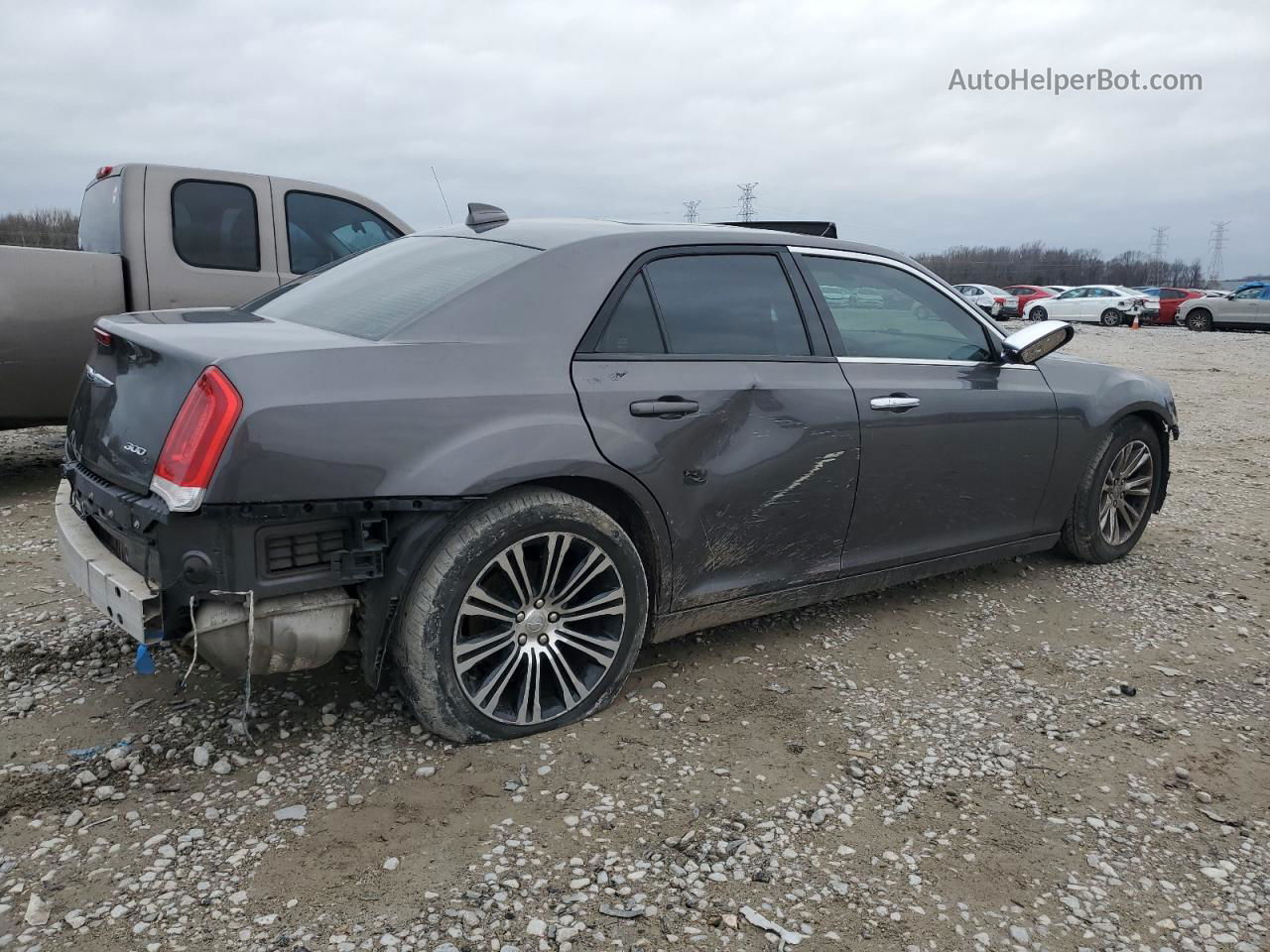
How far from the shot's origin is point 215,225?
20.6 feet

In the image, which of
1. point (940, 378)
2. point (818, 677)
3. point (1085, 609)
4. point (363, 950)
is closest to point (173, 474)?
point (363, 950)

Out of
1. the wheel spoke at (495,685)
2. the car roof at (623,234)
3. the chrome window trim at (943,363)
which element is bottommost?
the wheel spoke at (495,685)

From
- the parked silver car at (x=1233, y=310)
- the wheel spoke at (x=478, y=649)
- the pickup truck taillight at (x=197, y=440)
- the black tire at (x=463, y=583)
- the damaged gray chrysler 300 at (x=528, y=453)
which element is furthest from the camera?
the parked silver car at (x=1233, y=310)

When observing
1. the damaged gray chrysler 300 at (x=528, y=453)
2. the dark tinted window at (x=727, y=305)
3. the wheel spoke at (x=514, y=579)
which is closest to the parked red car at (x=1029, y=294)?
the damaged gray chrysler 300 at (x=528, y=453)

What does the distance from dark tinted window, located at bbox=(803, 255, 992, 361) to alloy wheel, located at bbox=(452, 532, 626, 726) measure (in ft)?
4.49

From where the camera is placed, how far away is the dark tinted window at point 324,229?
21.6 ft

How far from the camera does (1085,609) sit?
4398 millimetres

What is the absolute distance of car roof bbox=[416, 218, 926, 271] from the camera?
3.31 metres

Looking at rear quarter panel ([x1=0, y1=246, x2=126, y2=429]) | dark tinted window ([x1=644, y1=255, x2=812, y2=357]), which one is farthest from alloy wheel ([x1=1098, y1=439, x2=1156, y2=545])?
rear quarter panel ([x1=0, y1=246, x2=126, y2=429])

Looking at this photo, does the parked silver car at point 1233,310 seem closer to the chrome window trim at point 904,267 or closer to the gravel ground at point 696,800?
the gravel ground at point 696,800

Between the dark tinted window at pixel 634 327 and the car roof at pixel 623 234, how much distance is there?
17 centimetres

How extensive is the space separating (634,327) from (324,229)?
4.29m

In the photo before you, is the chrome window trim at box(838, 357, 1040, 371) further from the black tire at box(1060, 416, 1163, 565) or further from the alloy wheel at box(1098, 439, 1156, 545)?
the alloy wheel at box(1098, 439, 1156, 545)

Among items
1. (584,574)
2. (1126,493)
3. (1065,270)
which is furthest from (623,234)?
(1065,270)
